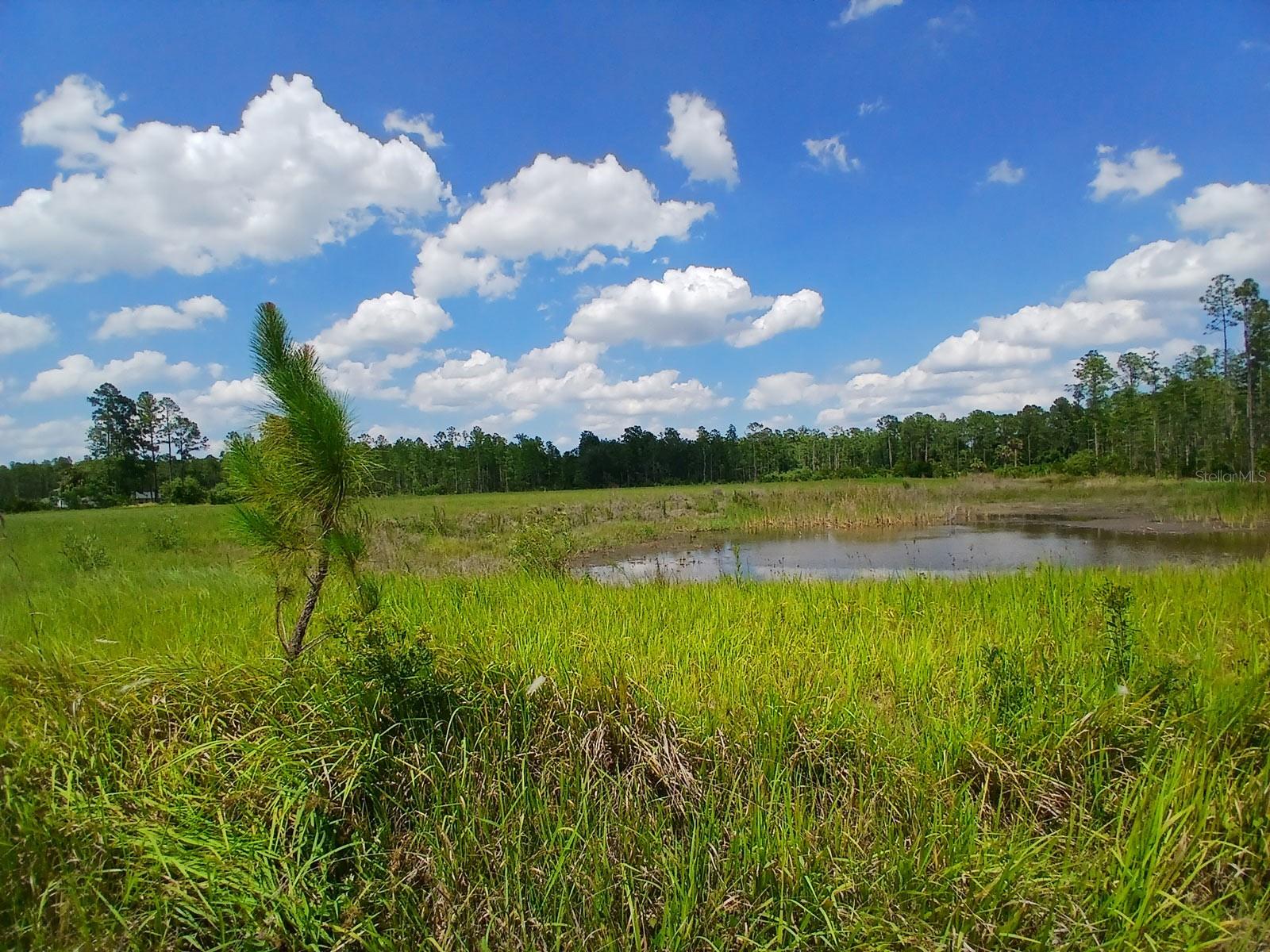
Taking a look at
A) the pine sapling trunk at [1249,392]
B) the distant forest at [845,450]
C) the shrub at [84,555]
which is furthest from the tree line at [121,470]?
the pine sapling trunk at [1249,392]

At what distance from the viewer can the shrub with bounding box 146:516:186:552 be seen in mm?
14969

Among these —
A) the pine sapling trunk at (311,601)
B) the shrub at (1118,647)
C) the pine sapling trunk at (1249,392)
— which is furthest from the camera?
the pine sapling trunk at (1249,392)

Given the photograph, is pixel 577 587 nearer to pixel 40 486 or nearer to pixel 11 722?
pixel 11 722

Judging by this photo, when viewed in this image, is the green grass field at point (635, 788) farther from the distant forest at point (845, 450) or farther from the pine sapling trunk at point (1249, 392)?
the pine sapling trunk at point (1249, 392)

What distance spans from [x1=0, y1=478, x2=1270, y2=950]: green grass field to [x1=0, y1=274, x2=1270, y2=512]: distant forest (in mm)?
1156

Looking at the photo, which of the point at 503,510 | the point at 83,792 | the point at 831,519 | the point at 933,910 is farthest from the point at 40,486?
the point at 933,910

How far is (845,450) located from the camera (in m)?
103

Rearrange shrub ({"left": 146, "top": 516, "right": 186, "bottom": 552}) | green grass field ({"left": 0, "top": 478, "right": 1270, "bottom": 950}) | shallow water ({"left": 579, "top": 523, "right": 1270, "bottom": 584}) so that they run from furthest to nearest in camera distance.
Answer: shrub ({"left": 146, "top": 516, "right": 186, "bottom": 552})
shallow water ({"left": 579, "top": 523, "right": 1270, "bottom": 584})
green grass field ({"left": 0, "top": 478, "right": 1270, "bottom": 950})

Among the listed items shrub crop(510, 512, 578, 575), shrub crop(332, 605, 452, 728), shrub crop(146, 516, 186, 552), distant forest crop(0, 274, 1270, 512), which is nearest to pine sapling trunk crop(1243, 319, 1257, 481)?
distant forest crop(0, 274, 1270, 512)

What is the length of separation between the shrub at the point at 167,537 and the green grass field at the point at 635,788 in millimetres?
12913

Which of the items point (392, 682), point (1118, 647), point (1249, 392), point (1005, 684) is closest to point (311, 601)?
point (392, 682)

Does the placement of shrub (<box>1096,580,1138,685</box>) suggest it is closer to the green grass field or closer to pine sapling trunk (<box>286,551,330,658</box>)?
the green grass field

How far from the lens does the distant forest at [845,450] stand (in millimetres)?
34000

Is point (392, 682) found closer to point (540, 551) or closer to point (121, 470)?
point (540, 551)
